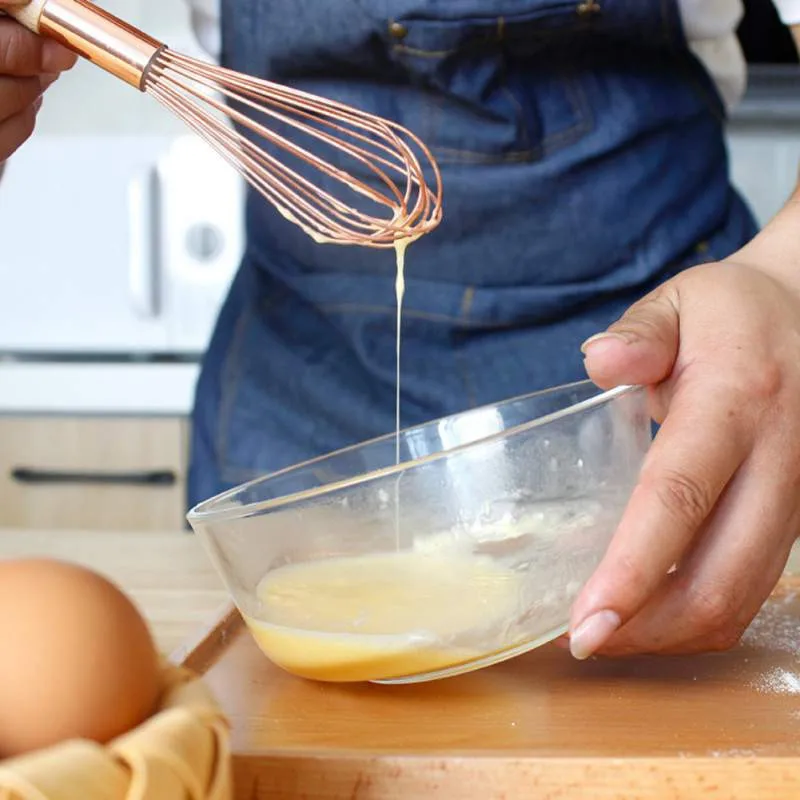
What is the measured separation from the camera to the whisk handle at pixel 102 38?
500 millimetres

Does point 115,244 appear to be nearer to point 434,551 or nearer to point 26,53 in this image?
point 26,53

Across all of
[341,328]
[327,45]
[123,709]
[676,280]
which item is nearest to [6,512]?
[341,328]

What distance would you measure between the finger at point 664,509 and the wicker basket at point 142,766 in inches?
7.5

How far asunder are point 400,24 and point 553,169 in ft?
0.50

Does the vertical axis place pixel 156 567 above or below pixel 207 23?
below

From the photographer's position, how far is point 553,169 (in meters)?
0.89

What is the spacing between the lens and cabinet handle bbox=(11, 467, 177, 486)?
163cm

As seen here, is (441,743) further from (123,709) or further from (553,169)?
(553,169)

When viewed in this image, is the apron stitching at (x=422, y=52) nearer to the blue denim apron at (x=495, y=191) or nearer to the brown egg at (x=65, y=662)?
the blue denim apron at (x=495, y=191)

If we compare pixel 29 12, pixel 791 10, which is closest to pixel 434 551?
pixel 29 12

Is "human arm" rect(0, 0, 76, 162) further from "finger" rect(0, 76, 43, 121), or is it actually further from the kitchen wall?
the kitchen wall

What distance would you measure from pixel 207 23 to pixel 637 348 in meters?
0.59

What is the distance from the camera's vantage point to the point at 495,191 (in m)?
0.89

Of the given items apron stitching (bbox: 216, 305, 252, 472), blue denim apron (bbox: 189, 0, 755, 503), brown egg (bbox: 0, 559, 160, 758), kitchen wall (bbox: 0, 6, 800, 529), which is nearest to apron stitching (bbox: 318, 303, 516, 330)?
blue denim apron (bbox: 189, 0, 755, 503)
